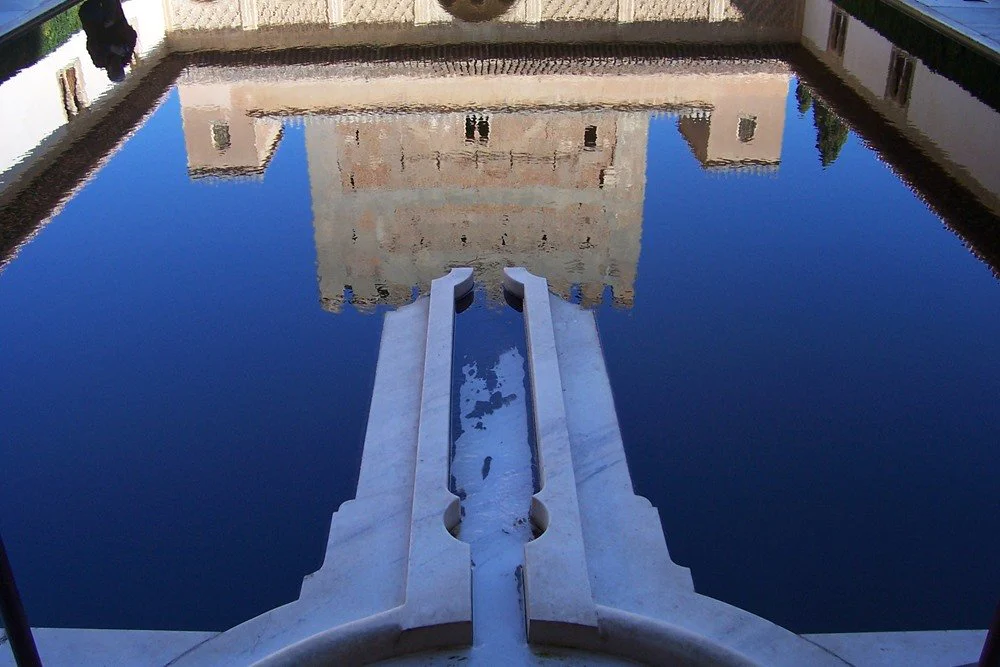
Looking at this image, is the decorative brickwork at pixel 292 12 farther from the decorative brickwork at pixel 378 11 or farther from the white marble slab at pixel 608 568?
the white marble slab at pixel 608 568

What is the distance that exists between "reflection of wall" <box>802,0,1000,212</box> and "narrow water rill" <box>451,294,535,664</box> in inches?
101

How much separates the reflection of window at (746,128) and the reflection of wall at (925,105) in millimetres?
804

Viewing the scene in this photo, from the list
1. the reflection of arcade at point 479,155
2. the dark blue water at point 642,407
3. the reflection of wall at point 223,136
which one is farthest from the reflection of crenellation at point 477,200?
the reflection of wall at point 223,136

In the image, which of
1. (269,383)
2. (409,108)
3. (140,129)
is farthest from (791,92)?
(269,383)

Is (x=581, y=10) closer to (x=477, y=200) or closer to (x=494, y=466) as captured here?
(x=477, y=200)

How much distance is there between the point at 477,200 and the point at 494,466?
2.32m

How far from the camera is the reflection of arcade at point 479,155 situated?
430 cm

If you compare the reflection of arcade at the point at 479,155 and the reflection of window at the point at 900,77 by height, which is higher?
the reflection of window at the point at 900,77

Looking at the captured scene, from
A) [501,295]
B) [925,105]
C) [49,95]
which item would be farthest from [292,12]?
[501,295]

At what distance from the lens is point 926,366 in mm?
3418

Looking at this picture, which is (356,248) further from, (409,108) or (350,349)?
(409,108)

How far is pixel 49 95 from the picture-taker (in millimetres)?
6344

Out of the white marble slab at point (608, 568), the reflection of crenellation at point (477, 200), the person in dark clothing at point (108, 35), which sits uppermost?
the white marble slab at point (608, 568)

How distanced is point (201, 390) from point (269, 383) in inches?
8.5
